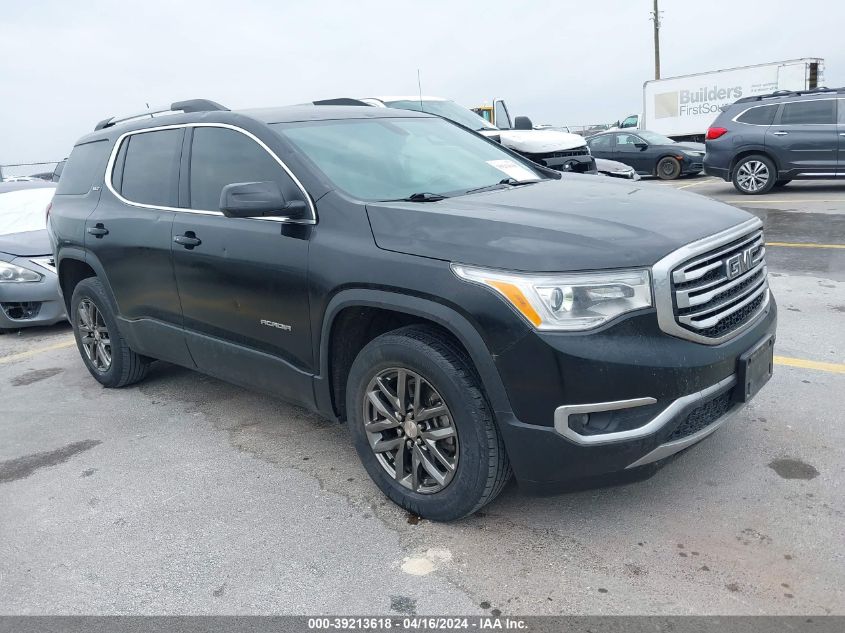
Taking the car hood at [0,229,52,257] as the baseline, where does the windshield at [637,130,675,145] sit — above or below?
below

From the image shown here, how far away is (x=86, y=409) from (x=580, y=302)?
366cm

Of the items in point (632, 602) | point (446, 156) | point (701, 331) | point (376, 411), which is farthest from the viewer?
point (446, 156)

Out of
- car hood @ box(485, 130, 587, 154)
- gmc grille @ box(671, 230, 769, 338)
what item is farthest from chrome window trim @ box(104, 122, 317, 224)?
car hood @ box(485, 130, 587, 154)

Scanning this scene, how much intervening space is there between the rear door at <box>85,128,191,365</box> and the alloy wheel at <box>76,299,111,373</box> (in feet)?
1.59

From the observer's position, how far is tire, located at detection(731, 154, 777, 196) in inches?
518

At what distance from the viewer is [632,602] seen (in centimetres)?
261

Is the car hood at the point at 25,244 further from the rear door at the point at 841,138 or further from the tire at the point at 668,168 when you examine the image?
the tire at the point at 668,168

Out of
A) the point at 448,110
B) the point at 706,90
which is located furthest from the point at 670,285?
the point at 706,90

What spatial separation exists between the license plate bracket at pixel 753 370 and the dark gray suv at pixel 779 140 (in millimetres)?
10985

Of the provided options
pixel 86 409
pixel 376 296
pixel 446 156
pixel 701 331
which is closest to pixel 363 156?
pixel 446 156

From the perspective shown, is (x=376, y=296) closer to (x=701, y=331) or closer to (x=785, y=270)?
(x=701, y=331)

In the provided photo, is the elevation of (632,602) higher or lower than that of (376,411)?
lower

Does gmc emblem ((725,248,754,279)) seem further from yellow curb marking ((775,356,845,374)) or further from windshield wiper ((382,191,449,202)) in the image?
yellow curb marking ((775,356,845,374))

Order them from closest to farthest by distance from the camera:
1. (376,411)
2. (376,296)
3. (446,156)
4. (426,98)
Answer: (376,296)
(376,411)
(446,156)
(426,98)
